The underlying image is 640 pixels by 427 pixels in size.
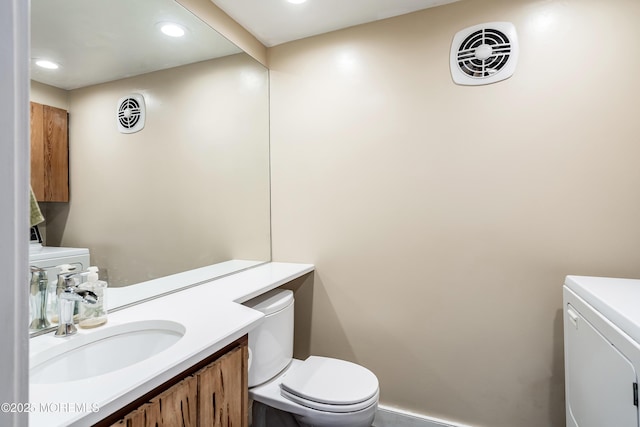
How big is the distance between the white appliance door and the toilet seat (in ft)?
2.58

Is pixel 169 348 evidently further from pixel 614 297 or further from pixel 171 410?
pixel 614 297

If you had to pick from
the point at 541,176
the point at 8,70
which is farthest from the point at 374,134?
the point at 8,70

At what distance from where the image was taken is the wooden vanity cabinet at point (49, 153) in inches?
43.3

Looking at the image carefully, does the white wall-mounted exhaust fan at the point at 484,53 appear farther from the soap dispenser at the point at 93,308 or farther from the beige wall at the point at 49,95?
the soap dispenser at the point at 93,308

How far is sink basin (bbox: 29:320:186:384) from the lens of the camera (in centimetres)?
95

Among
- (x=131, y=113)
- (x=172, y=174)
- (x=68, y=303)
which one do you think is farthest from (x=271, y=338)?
(x=131, y=113)

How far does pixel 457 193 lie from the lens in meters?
1.73

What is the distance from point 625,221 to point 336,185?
1382 millimetres

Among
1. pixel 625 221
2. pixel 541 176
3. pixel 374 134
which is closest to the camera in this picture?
Result: pixel 625 221

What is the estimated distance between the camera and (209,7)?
5.63 feet

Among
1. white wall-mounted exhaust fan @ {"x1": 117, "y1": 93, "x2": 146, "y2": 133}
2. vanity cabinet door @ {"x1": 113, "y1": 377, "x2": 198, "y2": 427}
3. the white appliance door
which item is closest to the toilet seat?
vanity cabinet door @ {"x1": 113, "y1": 377, "x2": 198, "y2": 427}

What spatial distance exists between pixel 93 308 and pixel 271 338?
765 millimetres

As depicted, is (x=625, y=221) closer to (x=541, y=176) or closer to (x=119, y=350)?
(x=541, y=176)

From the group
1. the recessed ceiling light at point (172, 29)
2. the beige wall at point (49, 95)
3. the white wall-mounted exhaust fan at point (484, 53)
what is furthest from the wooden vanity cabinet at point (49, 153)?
the white wall-mounted exhaust fan at point (484, 53)
